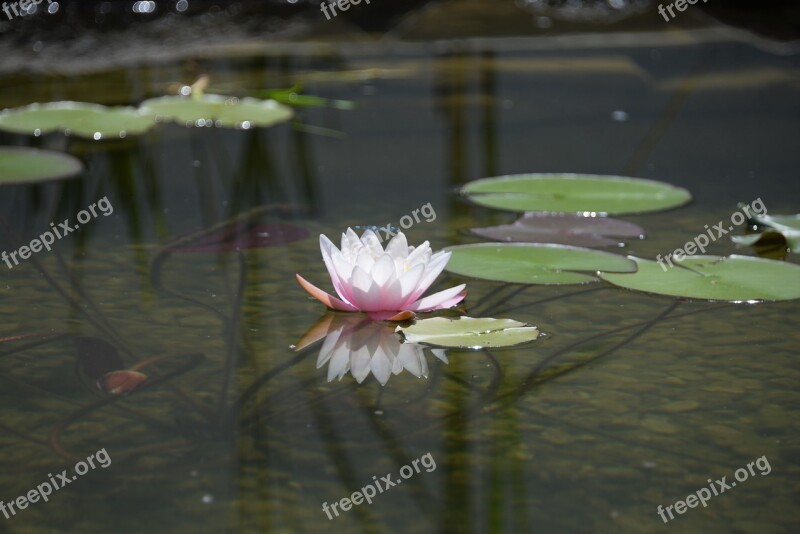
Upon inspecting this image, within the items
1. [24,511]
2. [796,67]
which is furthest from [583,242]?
[796,67]

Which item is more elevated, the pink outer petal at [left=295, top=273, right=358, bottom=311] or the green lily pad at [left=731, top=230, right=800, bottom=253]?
the pink outer petal at [left=295, top=273, right=358, bottom=311]

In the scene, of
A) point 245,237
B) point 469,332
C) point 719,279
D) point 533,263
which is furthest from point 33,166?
point 719,279

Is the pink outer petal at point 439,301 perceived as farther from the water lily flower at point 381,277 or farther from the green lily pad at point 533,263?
the green lily pad at point 533,263

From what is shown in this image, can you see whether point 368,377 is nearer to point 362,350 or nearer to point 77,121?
point 362,350

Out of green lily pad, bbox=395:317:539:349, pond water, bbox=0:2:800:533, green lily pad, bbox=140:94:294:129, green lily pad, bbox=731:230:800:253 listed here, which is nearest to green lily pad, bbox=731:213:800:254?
green lily pad, bbox=731:230:800:253

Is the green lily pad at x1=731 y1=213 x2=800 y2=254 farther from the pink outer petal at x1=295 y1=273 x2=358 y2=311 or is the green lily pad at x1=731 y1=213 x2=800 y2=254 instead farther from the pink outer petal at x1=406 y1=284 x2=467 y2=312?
the pink outer petal at x1=295 y1=273 x2=358 y2=311

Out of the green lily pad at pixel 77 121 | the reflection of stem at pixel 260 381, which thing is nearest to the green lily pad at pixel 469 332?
the reflection of stem at pixel 260 381
